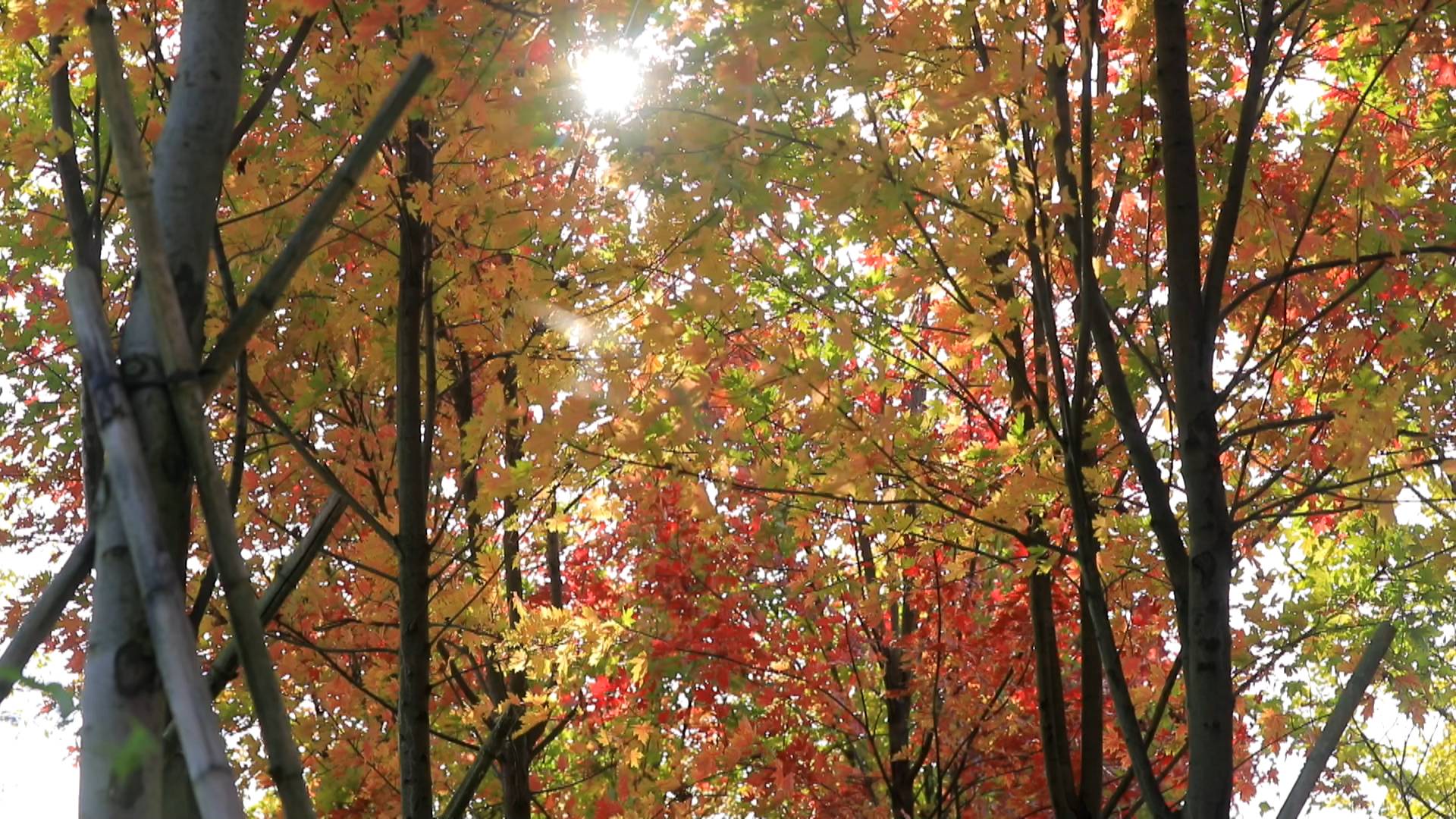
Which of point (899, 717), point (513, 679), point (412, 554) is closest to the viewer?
point (412, 554)

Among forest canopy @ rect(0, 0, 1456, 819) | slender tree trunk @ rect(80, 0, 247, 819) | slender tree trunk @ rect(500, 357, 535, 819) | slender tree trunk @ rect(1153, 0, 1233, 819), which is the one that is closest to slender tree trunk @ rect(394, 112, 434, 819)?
forest canopy @ rect(0, 0, 1456, 819)

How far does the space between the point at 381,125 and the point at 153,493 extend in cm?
61

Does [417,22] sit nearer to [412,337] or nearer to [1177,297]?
[412,337]

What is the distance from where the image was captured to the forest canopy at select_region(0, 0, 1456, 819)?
72.1 inches

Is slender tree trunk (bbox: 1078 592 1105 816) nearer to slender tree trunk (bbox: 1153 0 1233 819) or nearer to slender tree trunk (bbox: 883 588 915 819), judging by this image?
slender tree trunk (bbox: 1153 0 1233 819)

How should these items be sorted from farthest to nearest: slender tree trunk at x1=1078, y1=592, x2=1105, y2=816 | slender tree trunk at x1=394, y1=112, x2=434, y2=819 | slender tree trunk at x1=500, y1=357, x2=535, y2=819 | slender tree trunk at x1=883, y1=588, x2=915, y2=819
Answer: slender tree trunk at x1=883, y1=588, x2=915, y2=819 → slender tree trunk at x1=500, y1=357, x2=535, y2=819 → slender tree trunk at x1=1078, y1=592, x2=1105, y2=816 → slender tree trunk at x1=394, y1=112, x2=434, y2=819

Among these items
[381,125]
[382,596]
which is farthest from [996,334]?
[382,596]

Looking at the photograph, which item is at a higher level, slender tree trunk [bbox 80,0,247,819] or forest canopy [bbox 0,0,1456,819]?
forest canopy [bbox 0,0,1456,819]

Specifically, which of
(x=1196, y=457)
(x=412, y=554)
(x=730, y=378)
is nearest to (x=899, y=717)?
(x=730, y=378)

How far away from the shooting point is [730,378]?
4.52 m

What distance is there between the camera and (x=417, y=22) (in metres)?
3.56

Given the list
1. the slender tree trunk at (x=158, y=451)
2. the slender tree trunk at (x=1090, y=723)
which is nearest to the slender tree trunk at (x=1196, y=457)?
the slender tree trunk at (x=1090, y=723)

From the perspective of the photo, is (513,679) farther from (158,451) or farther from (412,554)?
(158,451)

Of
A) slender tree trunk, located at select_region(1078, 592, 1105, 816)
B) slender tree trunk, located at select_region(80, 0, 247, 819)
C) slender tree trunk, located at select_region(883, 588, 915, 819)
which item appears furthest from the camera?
slender tree trunk, located at select_region(883, 588, 915, 819)
